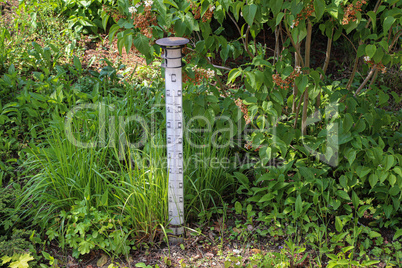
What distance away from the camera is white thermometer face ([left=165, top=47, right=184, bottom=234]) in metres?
2.42

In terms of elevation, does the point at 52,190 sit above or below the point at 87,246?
above

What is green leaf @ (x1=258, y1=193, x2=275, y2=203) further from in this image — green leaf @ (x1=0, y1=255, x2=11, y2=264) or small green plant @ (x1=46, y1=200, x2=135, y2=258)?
green leaf @ (x1=0, y1=255, x2=11, y2=264)

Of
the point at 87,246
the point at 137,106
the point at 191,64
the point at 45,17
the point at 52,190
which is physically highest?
the point at 45,17

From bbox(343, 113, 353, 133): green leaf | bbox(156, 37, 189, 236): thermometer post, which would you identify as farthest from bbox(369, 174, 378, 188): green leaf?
bbox(156, 37, 189, 236): thermometer post

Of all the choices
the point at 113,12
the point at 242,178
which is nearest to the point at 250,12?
the point at 113,12

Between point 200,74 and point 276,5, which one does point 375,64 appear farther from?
point 200,74

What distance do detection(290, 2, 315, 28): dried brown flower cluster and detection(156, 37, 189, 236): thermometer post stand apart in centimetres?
65

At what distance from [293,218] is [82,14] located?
3.61 meters

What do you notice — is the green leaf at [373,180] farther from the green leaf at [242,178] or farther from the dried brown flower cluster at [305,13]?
the dried brown flower cluster at [305,13]

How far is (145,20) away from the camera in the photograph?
7.91 ft

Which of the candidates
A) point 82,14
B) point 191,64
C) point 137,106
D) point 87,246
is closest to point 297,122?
point 191,64

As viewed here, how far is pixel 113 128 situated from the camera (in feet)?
10.4

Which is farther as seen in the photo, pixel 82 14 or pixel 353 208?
pixel 82 14

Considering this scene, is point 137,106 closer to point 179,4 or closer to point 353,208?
point 179,4
